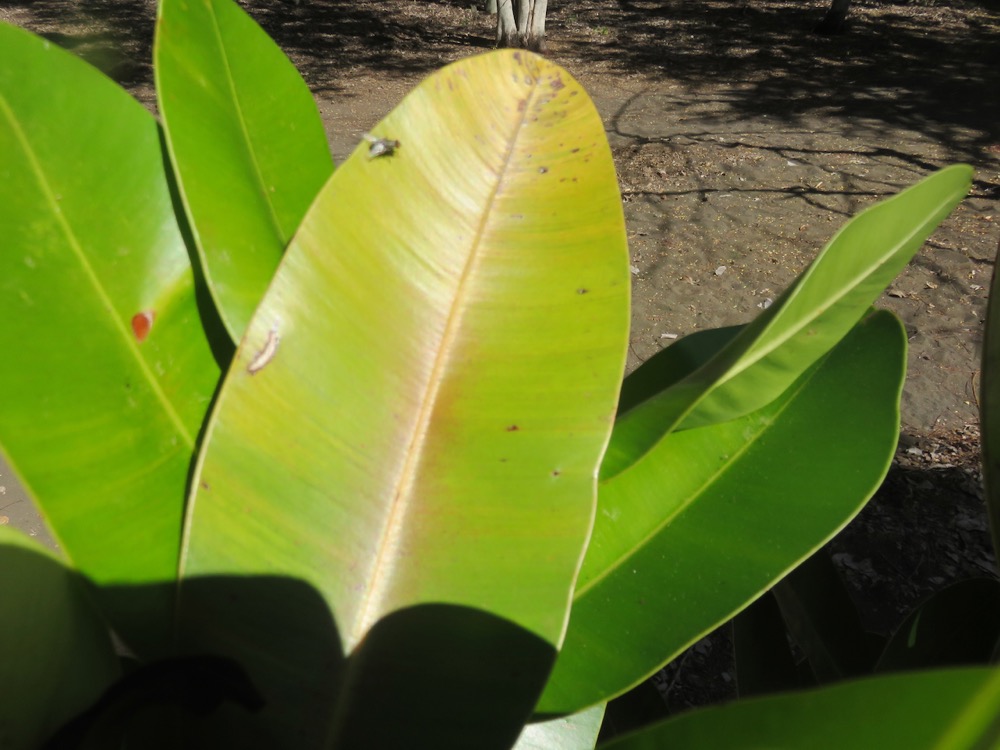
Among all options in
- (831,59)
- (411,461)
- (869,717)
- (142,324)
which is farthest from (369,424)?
(831,59)

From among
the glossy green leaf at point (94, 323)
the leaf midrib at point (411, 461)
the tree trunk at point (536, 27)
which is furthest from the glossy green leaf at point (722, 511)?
the tree trunk at point (536, 27)

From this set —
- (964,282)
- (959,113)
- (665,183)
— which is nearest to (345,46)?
(665,183)

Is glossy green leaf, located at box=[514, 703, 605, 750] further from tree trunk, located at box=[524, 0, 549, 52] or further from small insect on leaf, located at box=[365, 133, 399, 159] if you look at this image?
tree trunk, located at box=[524, 0, 549, 52]

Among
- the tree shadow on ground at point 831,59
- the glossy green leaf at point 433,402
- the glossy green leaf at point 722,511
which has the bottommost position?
the tree shadow on ground at point 831,59

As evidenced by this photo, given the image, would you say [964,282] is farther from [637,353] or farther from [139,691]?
[139,691]

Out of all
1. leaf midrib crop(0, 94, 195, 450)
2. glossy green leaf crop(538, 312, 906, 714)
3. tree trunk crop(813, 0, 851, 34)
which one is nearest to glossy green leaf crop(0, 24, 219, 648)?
leaf midrib crop(0, 94, 195, 450)

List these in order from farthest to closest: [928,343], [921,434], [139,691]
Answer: [928,343], [921,434], [139,691]

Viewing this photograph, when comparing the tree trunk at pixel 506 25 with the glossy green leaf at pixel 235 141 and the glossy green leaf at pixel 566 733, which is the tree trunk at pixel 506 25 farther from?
the glossy green leaf at pixel 566 733
